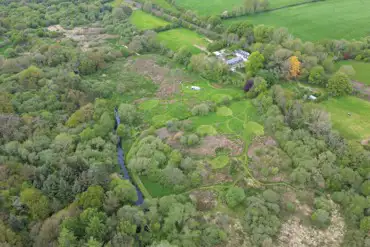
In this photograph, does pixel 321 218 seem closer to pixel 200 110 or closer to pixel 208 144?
pixel 208 144

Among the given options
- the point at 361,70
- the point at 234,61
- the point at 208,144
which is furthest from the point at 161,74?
the point at 361,70

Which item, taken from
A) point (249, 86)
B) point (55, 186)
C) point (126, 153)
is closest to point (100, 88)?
point (126, 153)

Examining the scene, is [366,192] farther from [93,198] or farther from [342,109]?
[93,198]

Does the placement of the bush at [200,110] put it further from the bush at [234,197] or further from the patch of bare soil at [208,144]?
the bush at [234,197]

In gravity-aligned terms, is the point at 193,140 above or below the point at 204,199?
above

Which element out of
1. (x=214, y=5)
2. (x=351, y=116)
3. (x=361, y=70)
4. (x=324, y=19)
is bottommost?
(x=351, y=116)

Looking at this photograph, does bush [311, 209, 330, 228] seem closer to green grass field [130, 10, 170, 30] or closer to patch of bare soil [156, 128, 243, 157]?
patch of bare soil [156, 128, 243, 157]
